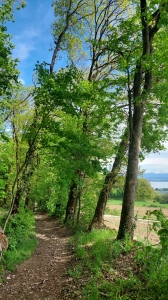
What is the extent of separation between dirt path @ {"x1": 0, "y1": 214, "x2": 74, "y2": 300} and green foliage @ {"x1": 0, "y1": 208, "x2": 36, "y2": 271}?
0.27 meters

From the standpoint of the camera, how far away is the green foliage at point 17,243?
23.5 feet

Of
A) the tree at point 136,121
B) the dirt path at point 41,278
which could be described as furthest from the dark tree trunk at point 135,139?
the dirt path at point 41,278

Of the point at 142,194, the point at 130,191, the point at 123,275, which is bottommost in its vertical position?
the point at 123,275

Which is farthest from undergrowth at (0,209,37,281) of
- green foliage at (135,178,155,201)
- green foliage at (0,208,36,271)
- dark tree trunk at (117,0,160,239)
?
green foliage at (135,178,155,201)

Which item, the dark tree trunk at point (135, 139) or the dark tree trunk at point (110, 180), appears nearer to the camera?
the dark tree trunk at point (135, 139)

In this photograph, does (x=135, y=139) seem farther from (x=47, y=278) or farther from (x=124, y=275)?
(x=47, y=278)

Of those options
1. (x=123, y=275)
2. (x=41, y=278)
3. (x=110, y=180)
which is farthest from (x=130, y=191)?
(x=110, y=180)

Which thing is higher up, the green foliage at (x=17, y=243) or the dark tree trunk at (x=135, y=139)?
the dark tree trunk at (x=135, y=139)

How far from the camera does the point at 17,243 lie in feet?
29.3

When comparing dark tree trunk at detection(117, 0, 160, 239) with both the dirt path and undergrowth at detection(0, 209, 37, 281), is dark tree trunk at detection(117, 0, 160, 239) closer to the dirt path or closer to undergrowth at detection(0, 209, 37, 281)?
the dirt path

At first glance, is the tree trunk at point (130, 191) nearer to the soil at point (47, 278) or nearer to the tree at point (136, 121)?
the tree at point (136, 121)

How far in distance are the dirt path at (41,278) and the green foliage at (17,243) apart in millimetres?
271

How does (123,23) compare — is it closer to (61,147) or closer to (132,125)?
(132,125)

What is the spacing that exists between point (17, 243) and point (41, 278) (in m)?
3.41
